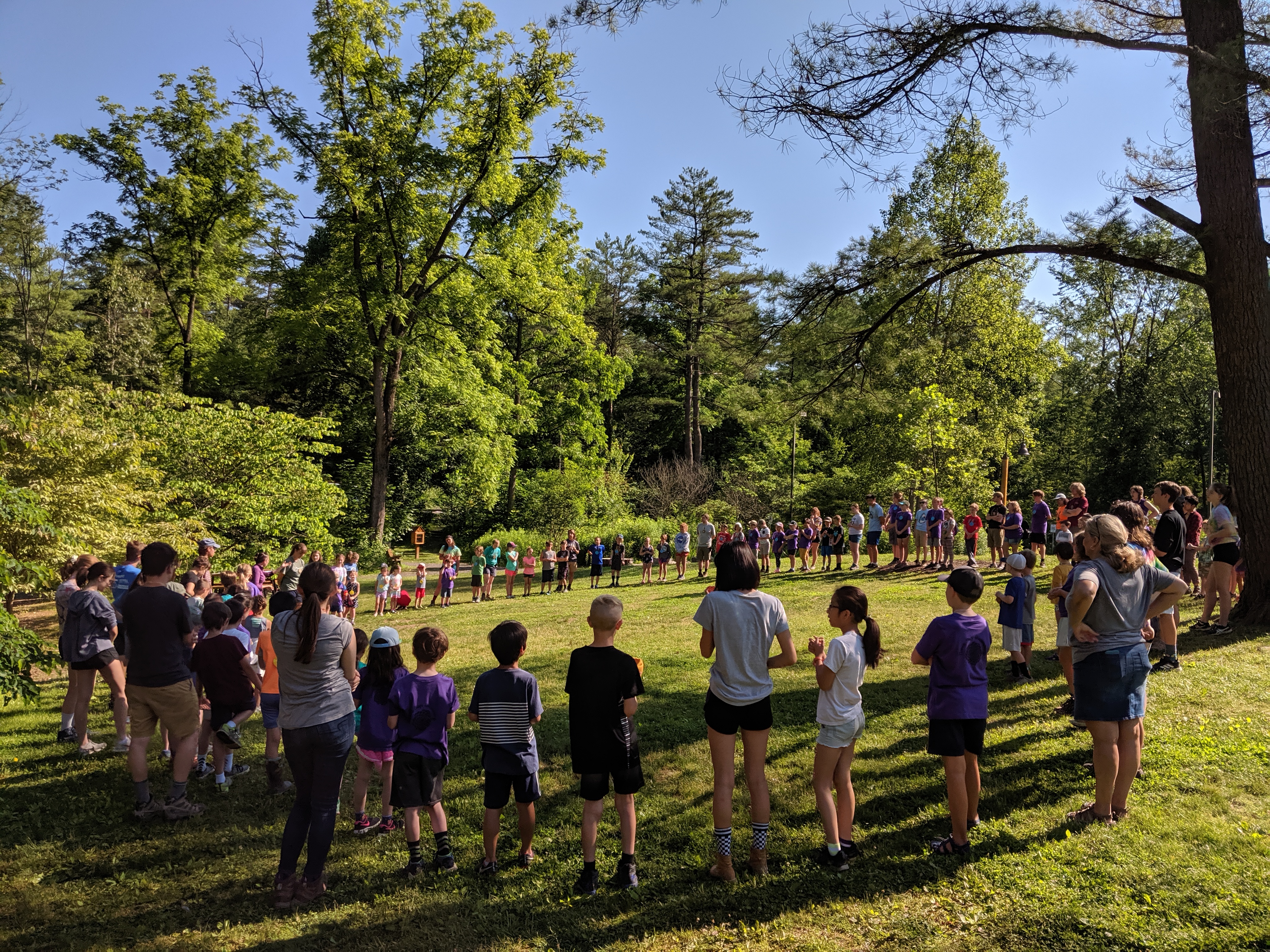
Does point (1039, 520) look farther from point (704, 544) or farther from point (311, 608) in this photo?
point (311, 608)

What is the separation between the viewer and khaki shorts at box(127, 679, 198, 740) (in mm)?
5215

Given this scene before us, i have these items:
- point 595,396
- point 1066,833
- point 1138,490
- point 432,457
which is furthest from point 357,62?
point 1066,833

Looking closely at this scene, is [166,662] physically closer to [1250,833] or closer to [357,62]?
[1250,833]

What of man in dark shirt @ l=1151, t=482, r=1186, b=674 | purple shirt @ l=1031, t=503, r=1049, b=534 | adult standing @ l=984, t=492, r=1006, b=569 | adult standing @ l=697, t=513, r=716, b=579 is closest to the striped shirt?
man in dark shirt @ l=1151, t=482, r=1186, b=674

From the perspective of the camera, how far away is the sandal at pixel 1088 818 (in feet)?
14.2

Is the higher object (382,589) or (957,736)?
(957,736)

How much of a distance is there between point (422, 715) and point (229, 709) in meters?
2.32

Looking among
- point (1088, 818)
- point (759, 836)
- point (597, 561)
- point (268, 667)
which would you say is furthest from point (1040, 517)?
point (268, 667)

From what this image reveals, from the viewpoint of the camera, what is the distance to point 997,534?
16.3 meters

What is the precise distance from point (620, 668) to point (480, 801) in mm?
2397

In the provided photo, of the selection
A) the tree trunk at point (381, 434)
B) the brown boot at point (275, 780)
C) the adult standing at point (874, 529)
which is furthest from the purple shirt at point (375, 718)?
the tree trunk at point (381, 434)

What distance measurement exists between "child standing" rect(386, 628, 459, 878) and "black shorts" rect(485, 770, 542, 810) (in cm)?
34

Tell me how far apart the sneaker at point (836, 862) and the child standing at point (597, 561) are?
15997mm

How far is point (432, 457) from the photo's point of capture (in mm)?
32250
